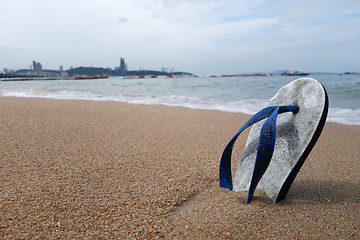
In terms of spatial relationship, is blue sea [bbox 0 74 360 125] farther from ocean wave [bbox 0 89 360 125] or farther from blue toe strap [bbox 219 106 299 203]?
blue toe strap [bbox 219 106 299 203]

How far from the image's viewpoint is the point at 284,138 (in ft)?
5.71

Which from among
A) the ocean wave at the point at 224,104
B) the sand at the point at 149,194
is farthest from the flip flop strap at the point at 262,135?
the ocean wave at the point at 224,104

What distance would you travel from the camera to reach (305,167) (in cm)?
253

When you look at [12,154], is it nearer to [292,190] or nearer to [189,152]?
[189,152]

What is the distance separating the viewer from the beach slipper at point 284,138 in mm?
1513

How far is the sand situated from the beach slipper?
0.16 meters

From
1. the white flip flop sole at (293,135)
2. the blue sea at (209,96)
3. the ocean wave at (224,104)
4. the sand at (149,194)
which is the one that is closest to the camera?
the sand at (149,194)

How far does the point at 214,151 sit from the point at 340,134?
9.58 feet

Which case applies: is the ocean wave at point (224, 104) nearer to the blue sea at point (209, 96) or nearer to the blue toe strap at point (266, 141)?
the blue sea at point (209, 96)

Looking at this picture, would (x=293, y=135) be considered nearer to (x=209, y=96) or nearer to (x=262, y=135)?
(x=262, y=135)

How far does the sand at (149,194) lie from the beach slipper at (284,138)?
16cm

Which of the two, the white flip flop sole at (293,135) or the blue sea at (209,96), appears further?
the blue sea at (209,96)

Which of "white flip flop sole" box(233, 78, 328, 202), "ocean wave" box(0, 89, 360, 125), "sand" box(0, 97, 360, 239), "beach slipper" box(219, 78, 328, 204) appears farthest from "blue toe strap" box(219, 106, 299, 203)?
"ocean wave" box(0, 89, 360, 125)

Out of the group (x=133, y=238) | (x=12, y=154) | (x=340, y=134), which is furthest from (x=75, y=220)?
(x=340, y=134)
